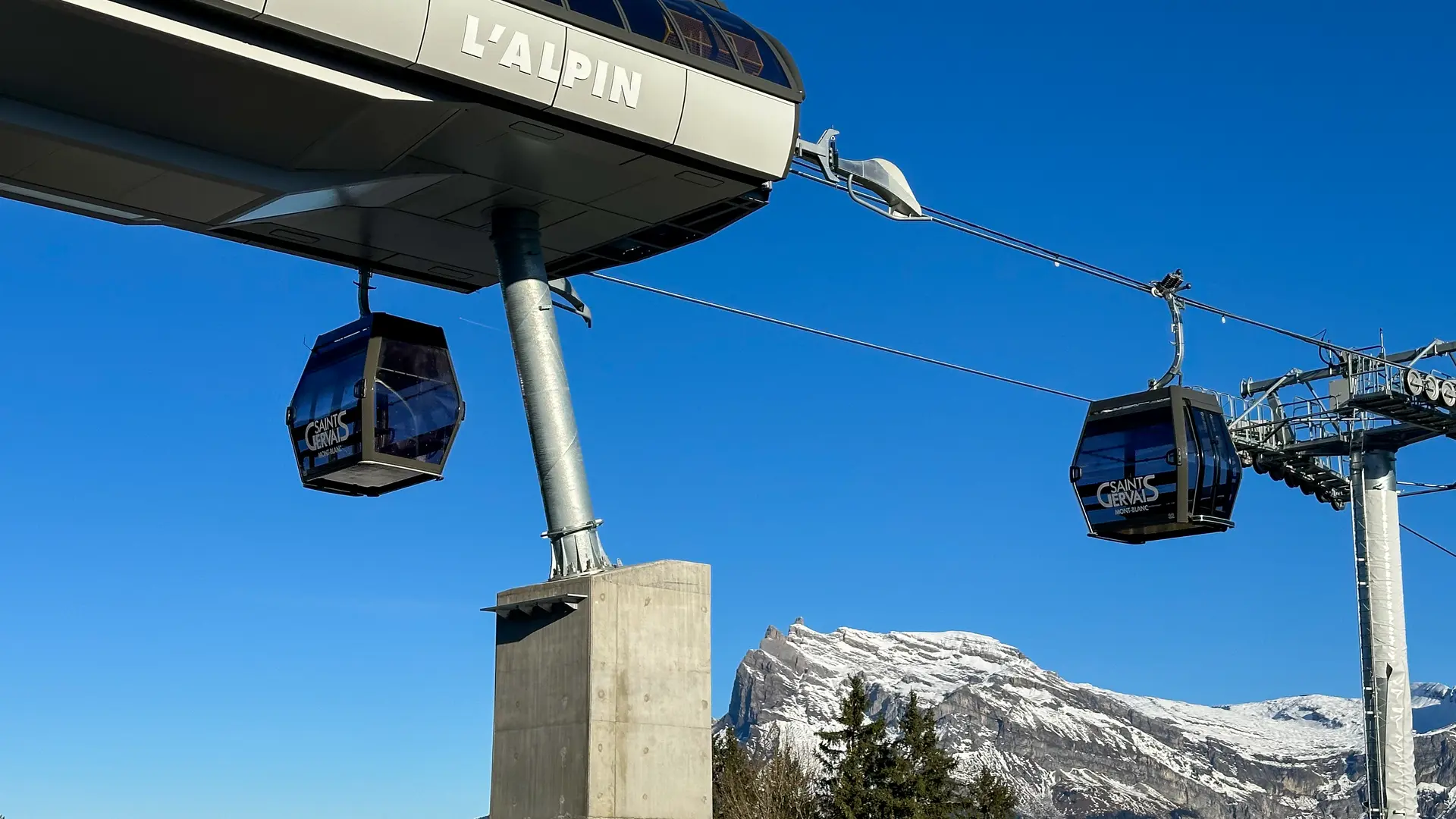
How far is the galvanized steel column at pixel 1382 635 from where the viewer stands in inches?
1747

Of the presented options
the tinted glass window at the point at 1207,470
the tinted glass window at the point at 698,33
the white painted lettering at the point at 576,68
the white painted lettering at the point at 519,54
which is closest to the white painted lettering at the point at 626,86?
the white painted lettering at the point at 576,68

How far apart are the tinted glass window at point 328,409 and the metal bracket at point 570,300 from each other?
2697 mm

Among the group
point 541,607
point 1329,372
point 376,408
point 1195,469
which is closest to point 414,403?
point 376,408

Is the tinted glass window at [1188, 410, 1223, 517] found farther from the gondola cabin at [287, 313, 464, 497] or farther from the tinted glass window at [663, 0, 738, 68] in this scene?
the gondola cabin at [287, 313, 464, 497]

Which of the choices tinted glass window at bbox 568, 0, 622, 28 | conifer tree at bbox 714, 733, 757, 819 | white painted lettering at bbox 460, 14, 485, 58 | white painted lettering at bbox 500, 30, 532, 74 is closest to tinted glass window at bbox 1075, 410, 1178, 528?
Answer: tinted glass window at bbox 568, 0, 622, 28

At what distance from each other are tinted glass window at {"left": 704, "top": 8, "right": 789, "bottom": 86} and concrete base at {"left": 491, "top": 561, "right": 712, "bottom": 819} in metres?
5.68

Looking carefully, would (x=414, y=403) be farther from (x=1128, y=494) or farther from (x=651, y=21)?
(x=1128, y=494)

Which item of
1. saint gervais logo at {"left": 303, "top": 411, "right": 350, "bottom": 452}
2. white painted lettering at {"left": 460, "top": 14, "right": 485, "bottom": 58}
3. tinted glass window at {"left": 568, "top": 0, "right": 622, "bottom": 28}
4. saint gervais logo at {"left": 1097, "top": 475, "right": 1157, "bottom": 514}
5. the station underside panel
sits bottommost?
saint gervais logo at {"left": 303, "top": 411, "right": 350, "bottom": 452}

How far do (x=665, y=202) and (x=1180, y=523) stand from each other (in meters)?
11.1

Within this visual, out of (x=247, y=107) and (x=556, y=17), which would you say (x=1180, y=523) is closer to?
(x=556, y=17)

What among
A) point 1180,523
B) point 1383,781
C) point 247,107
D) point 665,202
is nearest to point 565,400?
point 665,202

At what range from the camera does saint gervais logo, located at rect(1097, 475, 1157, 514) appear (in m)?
26.5

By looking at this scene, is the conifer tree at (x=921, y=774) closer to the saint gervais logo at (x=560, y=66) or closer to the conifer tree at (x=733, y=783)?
the conifer tree at (x=733, y=783)

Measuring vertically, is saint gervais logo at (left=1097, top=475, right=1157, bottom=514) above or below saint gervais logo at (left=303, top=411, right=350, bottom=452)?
above
